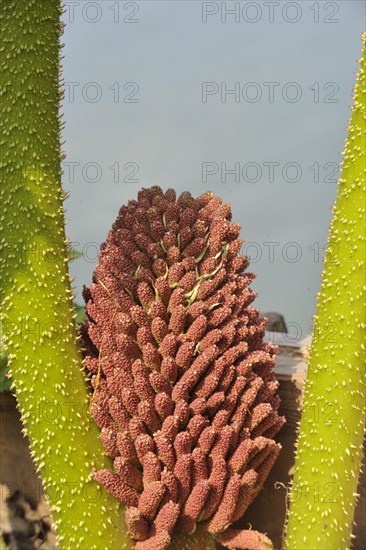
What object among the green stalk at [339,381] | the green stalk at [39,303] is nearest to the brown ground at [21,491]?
the green stalk at [339,381]

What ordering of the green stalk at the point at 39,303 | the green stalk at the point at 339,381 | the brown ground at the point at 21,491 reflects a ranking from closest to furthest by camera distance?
the green stalk at the point at 339,381 < the green stalk at the point at 39,303 < the brown ground at the point at 21,491

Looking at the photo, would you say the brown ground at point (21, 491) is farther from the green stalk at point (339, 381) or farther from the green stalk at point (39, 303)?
the green stalk at point (39, 303)

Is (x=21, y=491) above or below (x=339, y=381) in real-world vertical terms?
below

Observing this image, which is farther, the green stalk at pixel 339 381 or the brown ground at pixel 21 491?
the brown ground at pixel 21 491

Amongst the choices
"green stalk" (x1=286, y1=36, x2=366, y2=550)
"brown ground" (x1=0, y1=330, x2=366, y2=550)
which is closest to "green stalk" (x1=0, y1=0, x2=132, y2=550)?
"green stalk" (x1=286, y1=36, x2=366, y2=550)

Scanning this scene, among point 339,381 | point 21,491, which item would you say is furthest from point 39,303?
point 21,491

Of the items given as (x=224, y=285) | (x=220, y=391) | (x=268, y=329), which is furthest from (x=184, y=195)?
(x=268, y=329)

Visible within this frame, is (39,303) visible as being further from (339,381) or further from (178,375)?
(339,381)

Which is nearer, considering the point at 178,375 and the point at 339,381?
the point at 339,381
